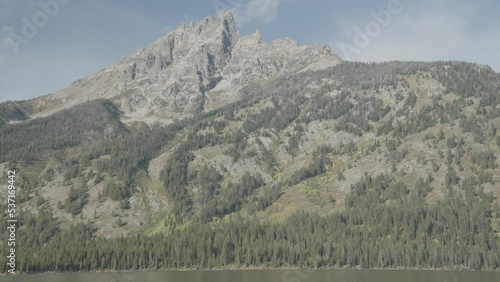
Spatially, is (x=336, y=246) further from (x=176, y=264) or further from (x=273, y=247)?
(x=176, y=264)

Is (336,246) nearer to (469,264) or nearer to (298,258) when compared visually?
(298,258)

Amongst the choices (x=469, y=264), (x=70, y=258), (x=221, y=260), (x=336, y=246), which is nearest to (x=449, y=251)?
(x=469, y=264)

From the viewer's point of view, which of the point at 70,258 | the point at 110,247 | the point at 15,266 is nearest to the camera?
the point at 15,266

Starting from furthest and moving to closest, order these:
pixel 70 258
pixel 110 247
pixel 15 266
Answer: pixel 110 247 → pixel 70 258 → pixel 15 266

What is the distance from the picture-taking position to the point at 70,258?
17750 centimetres

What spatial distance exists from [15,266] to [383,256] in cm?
14446

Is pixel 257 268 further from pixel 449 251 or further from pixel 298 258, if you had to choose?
pixel 449 251

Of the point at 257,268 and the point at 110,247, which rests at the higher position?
the point at 110,247

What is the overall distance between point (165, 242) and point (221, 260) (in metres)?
27.3

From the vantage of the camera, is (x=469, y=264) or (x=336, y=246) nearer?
(x=469, y=264)

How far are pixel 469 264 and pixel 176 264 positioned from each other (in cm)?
11946

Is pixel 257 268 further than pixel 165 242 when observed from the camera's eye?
No

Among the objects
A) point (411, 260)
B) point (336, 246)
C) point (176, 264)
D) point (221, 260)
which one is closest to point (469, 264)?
point (411, 260)

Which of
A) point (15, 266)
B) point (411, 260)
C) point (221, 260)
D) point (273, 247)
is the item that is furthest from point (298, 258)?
point (15, 266)
